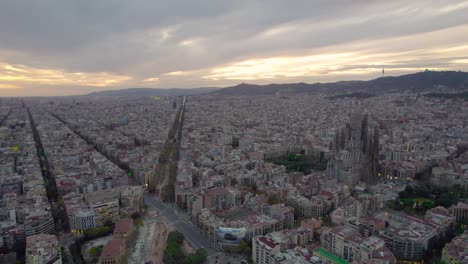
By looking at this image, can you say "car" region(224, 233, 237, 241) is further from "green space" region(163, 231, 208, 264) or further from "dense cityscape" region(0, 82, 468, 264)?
"green space" region(163, 231, 208, 264)

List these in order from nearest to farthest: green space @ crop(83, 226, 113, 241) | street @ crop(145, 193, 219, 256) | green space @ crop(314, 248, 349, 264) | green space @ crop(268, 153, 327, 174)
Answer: green space @ crop(314, 248, 349, 264) < street @ crop(145, 193, 219, 256) < green space @ crop(83, 226, 113, 241) < green space @ crop(268, 153, 327, 174)

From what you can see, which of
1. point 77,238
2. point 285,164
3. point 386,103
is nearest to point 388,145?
point 285,164

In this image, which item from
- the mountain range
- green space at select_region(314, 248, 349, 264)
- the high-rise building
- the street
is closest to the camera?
green space at select_region(314, 248, 349, 264)

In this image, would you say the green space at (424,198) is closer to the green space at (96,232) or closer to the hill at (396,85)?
the green space at (96,232)

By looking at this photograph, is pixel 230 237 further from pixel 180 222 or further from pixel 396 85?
pixel 396 85

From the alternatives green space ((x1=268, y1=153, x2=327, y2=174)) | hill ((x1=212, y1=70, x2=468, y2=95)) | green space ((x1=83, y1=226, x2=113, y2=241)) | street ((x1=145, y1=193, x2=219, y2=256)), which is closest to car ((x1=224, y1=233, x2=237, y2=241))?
street ((x1=145, y1=193, x2=219, y2=256))

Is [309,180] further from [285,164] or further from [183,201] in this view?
[183,201]

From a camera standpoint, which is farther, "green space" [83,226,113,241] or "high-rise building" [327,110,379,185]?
"high-rise building" [327,110,379,185]
